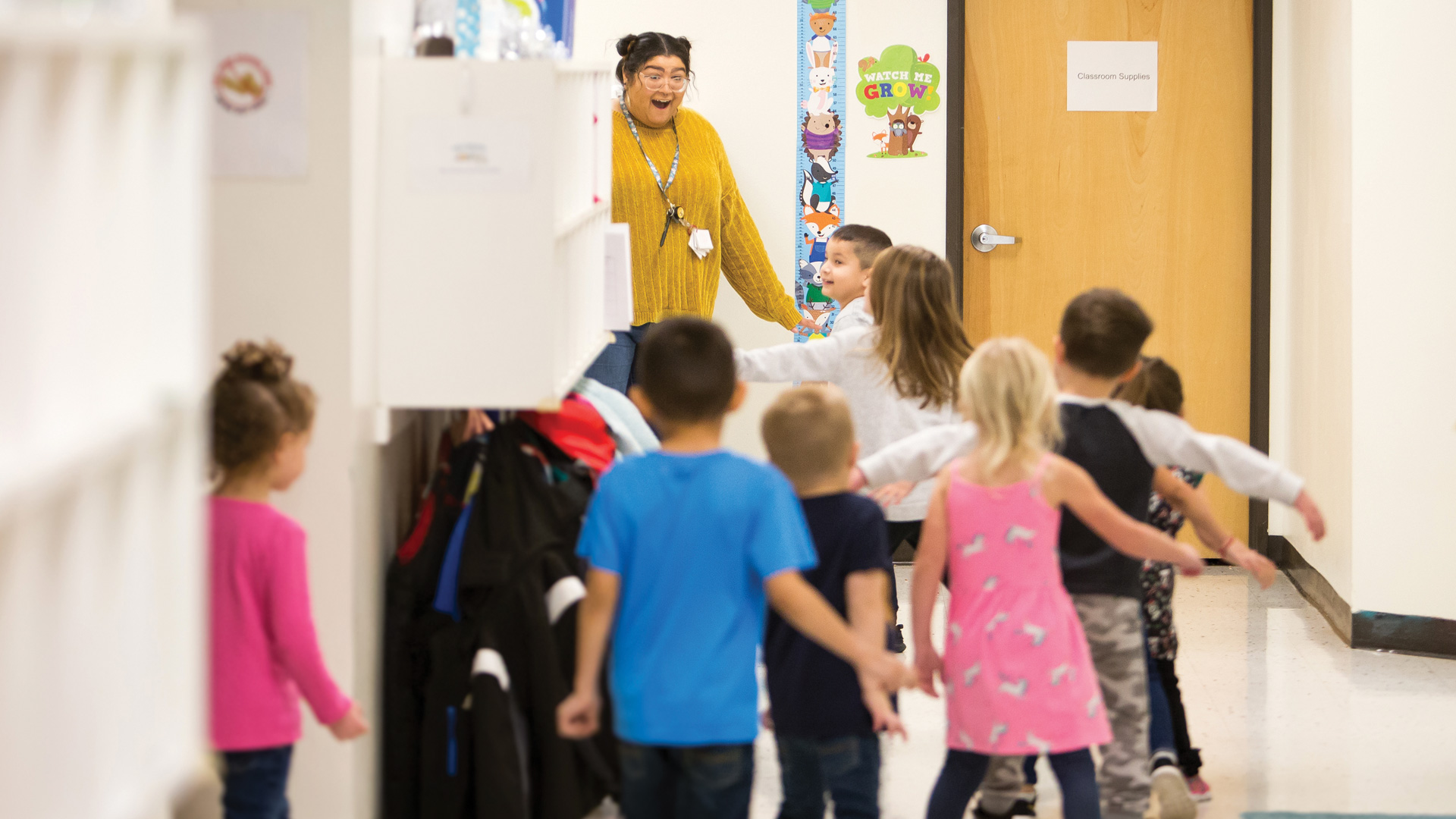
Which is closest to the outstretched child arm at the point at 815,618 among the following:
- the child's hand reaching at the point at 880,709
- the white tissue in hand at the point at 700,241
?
the child's hand reaching at the point at 880,709

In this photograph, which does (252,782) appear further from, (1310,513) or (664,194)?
(664,194)

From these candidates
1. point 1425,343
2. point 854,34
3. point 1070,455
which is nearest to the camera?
point 1070,455

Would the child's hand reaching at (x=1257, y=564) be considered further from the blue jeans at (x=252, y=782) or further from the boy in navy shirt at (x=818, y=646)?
the blue jeans at (x=252, y=782)

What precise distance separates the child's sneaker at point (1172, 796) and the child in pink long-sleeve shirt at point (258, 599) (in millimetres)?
1544

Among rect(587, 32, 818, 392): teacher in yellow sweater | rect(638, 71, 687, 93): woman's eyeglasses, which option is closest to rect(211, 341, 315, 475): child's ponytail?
rect(587, 32, 818, 392): teacher in yellow sweater

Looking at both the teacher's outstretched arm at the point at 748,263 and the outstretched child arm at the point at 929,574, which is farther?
the teacher's outstretched arm at the point at 748,263

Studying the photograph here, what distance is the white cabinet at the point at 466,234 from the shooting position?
2.24 m

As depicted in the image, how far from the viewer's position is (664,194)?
430 centimetres

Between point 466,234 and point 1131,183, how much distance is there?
10.7ft

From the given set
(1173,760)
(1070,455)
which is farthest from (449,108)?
(1173,760)

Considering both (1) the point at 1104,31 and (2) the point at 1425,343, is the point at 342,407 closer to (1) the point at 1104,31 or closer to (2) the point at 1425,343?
(2) the point at 1425,343

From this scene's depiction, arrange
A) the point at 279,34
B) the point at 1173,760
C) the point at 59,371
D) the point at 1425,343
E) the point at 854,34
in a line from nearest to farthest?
1. the point at 59,371
2. the point at 279,34
3. the point at 1173,760
4. the point at 1425,343
5. the point at 854,34

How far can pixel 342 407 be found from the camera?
7.15 ft

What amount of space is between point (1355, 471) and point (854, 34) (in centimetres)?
214
